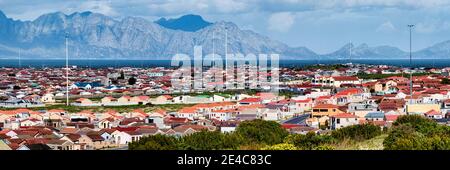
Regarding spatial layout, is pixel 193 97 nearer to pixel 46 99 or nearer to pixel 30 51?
pixel 46 99

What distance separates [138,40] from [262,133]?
34.2m

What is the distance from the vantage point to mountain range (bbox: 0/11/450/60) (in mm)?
36375

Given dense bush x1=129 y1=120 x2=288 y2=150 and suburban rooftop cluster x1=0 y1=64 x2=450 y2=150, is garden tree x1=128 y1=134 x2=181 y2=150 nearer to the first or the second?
dense bush x1=129 y1=120 x2=288 y2=150

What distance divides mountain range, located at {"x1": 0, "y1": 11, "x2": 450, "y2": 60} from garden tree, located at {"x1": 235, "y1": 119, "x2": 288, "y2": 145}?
73.1 feet

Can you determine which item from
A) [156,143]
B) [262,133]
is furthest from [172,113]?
[156,143]

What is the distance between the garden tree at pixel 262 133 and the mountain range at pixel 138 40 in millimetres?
22289

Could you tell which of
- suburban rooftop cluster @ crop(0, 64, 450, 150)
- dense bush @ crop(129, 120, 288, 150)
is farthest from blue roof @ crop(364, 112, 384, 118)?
dense bush @ crop(129, 120, 288, 150)

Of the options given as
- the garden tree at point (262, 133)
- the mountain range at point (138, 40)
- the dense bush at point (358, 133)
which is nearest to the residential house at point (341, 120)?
the garden tree at point (262, 133)

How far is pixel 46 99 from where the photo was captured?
77.4 ft

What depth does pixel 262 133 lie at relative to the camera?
10031 mm

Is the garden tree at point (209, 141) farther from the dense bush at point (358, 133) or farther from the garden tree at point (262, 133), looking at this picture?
the dense bush at point (358, 133)
